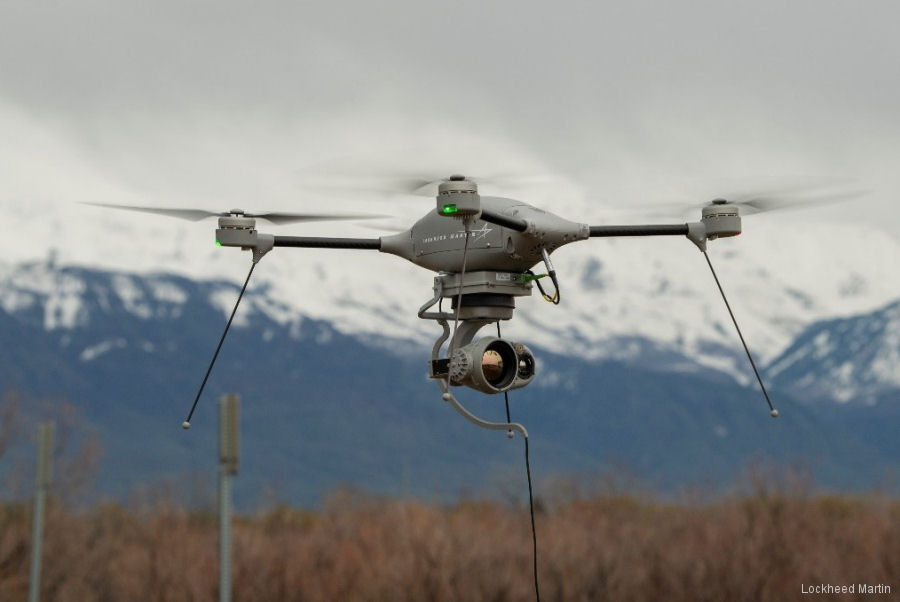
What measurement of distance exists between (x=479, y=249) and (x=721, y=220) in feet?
7.68

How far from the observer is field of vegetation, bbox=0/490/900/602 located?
32469 mm

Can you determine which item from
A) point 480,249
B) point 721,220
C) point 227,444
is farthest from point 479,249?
point 227,444

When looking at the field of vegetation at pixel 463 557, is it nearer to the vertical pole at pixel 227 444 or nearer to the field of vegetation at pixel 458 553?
the field of vegetation at pixel 458 553

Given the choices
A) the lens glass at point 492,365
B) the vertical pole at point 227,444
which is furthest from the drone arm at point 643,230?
the vertical pole at point 227,444

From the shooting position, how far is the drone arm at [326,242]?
1348cm

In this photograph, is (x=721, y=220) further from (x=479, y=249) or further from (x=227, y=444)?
(x=227, y=444)

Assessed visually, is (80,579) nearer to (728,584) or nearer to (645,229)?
(728,584)

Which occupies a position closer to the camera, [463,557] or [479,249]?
[479,249]

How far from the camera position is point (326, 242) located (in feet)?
44.2

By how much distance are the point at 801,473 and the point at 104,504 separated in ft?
70.1

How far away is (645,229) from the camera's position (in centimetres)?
1329

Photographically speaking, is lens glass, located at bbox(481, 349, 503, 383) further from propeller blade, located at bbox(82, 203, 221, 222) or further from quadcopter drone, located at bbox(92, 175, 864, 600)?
propeller blade, located at bbox(82, 203, 221, 222)

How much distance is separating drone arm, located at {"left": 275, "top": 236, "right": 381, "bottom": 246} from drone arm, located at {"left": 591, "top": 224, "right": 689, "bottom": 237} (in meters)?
2.07

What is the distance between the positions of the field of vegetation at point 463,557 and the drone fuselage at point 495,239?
19576 mm
